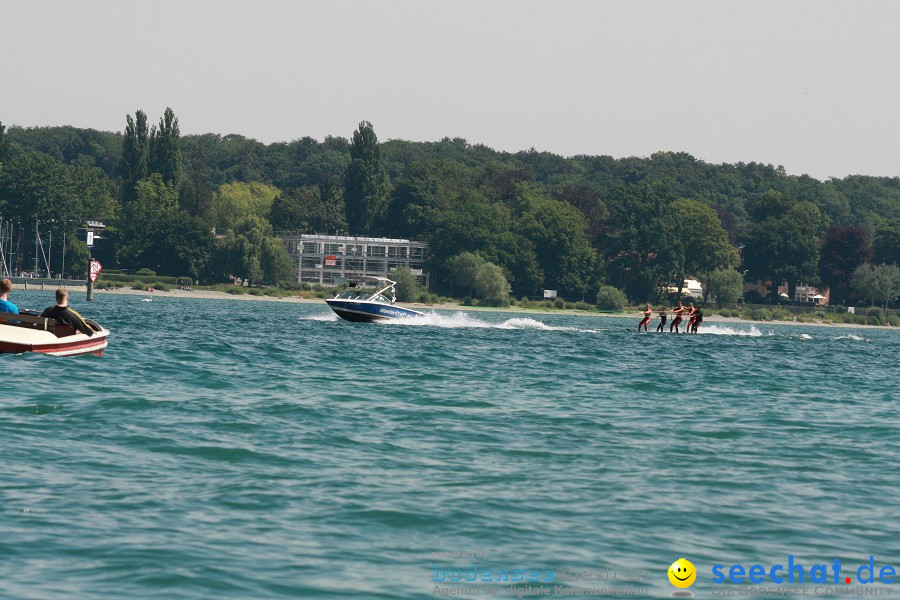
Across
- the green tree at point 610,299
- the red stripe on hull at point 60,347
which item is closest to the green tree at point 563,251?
the green tree at point 610,299

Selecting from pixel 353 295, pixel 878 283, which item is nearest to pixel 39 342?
pixel 353 295

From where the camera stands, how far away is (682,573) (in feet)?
43.3

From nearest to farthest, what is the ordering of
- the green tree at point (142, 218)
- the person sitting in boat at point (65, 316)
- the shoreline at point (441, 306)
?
the person sitting in boat at point (65, 316) → the shoreline at point (441, 306) → the green tree at point (142, 218)

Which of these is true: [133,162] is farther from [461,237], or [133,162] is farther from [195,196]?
[461,237]

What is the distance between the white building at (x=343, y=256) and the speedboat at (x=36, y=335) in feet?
534

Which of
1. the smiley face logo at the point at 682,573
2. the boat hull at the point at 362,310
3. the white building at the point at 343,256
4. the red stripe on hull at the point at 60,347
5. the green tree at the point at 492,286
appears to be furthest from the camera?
the white building at the point at 343,256

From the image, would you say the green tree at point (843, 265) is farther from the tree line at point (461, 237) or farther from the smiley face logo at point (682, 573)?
the smiley face logo at point (682, 573)

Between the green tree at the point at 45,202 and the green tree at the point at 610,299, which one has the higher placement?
the green tree at the point at 45,202

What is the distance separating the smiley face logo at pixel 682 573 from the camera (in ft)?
42.6

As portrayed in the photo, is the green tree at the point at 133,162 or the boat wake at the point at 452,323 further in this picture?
the green tree at the point at 133,162

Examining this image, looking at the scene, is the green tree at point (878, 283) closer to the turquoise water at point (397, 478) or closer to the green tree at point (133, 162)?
the green tree at point (133, 162)

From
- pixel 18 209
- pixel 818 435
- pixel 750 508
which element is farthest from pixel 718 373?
pixel 18 209

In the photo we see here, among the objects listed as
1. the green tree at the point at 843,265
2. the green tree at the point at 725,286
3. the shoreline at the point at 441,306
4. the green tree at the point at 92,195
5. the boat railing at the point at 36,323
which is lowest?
the shoreline at the point at 441,306

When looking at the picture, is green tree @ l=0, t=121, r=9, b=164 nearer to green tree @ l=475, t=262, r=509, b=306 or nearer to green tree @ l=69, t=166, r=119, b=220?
green tree @ l=69, t=166, r=119, b=220
